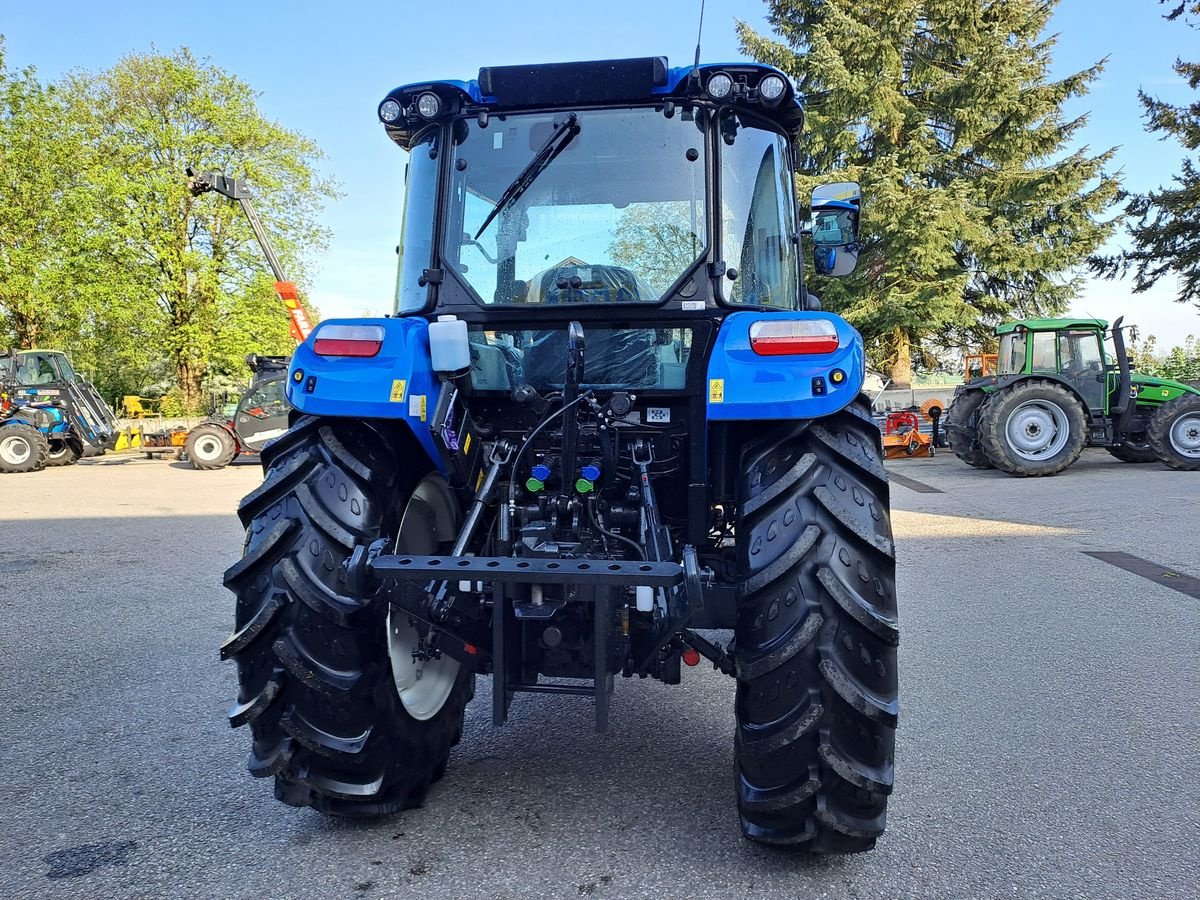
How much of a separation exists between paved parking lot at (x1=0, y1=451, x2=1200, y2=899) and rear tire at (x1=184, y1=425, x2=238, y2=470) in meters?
11.1

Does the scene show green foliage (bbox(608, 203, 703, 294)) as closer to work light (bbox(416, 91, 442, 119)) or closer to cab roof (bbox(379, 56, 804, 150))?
cab roof (bbox(379, 56, 804, 150))

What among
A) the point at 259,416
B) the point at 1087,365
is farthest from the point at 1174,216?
the point at 259,416

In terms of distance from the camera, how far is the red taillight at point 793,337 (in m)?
2.58

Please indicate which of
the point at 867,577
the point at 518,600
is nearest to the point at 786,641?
the point at 867,577

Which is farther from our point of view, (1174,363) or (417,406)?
(1174,363)

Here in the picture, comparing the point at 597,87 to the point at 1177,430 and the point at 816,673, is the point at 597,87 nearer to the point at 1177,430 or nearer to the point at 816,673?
the point at 816,673

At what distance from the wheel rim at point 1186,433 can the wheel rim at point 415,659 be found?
13796 mm

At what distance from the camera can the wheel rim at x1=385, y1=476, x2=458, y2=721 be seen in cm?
280

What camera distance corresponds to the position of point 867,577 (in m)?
2.39

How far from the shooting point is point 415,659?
2.91m

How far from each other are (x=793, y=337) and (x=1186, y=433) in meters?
13.6

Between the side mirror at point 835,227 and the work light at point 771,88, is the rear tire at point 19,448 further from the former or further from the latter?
the work light at point 771,88

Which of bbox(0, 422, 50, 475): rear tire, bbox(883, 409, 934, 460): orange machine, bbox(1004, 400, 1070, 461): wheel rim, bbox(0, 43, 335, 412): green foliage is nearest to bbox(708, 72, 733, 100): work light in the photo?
bbox(1004, 400, 1070, 461): wheel rim

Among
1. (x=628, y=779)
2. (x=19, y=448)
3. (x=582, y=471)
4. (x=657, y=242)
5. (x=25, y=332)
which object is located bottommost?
(x=628, y=779)
